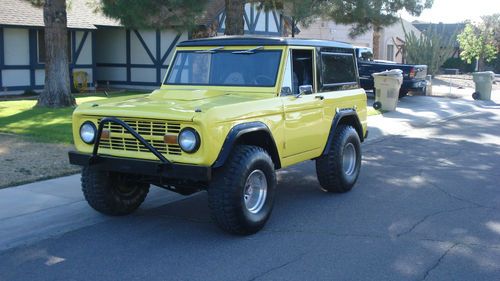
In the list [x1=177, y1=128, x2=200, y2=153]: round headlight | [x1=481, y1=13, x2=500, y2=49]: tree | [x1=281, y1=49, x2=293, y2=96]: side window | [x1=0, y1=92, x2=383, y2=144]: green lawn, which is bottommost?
[x1=0, y1=92, x2=383, y2=144]: green lawn

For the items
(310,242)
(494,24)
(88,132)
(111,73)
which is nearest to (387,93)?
(111,73)

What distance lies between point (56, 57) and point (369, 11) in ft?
29.2

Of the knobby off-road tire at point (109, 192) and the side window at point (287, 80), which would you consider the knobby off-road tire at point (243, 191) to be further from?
the knobby off-road tire at point (109, 192)

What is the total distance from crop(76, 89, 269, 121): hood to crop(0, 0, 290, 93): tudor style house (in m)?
14.0

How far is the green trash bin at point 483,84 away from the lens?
24781 millimetres

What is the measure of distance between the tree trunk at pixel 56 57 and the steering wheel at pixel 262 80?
11.0 meters

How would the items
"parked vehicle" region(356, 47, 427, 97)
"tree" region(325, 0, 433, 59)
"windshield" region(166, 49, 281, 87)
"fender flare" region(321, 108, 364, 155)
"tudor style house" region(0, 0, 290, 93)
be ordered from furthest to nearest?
"parked vehicle" region(356, 47, 427, 97)
"tudor style house" region(0, 0, 290, 93)
"tree" region(325, 0, 433, 59)
"fender flare" region(321, 108, 364, 155)
"windshield" region(166, 49, 281, 87)

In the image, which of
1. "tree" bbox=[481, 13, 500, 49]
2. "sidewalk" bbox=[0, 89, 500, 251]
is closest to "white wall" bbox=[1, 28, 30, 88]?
"sidewalk" bbox=[0, 89, 500, 251]

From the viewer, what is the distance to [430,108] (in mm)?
20875

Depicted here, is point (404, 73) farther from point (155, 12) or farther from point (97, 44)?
point (97, 44)

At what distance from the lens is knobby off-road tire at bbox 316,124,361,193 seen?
788 cm

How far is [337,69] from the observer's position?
8.35 m

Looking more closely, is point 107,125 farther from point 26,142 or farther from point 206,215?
point 26,142

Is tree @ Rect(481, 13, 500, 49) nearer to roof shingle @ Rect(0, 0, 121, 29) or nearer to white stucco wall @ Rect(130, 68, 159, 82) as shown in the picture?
white stucco wall @ Rect(130, 68, 159, 82)
